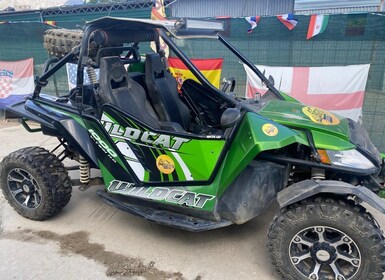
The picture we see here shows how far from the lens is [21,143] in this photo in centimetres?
617

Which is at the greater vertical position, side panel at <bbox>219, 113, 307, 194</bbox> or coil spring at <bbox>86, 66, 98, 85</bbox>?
coil spring at <bbox>86, 66, 98, 85</bbox>

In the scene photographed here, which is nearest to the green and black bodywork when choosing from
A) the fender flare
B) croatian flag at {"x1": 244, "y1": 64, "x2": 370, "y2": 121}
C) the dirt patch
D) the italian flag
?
the fender flare

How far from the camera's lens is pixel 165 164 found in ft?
10.2

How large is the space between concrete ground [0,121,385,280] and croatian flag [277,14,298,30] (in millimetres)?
3251

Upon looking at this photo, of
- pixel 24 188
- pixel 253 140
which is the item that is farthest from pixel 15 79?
pixel 253 140

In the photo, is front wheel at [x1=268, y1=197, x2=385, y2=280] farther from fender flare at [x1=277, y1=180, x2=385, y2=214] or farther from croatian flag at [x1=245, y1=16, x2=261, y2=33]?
croatian flag at [x1=245, y1=16, x2=261, y2=33]

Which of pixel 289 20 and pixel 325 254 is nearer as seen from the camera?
pixel 325 254

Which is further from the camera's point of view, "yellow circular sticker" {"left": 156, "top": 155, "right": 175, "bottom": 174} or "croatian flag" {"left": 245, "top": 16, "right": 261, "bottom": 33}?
"croatian flag" {"left": 245, "top": 16, "right": 261, "bottom": 33}

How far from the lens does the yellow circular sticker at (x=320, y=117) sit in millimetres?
2898

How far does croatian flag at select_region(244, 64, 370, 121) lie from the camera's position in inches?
204

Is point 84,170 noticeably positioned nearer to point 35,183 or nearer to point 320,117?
point 35,183

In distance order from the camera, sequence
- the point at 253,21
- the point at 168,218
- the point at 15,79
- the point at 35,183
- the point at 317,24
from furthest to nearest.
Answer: the point at 15,79 < the point at 253,21 < the point at 317,24 < the point at 35,183 < the point at 168,218

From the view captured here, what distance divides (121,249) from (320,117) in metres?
2.11

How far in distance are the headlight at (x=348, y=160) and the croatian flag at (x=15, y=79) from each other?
6.65 meters
